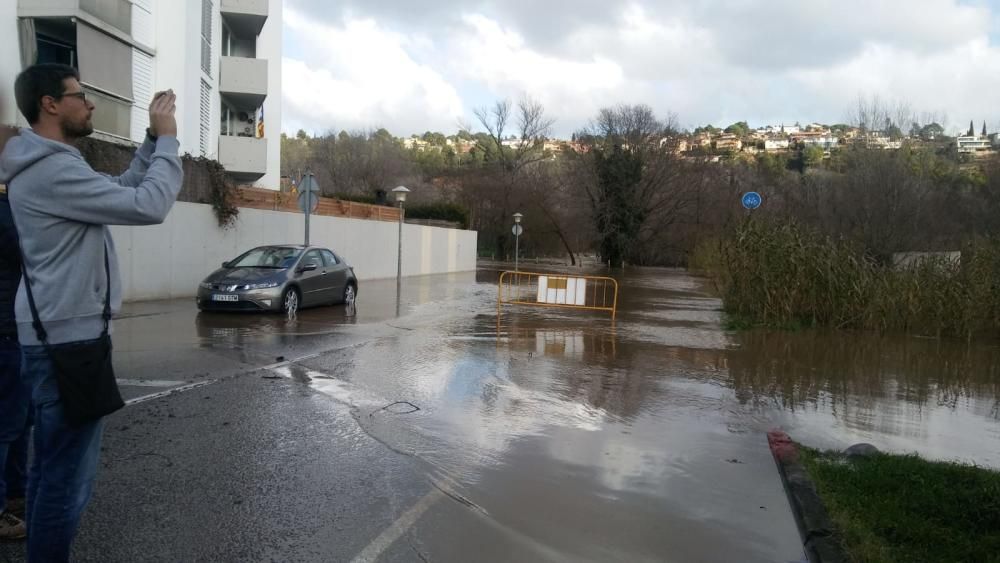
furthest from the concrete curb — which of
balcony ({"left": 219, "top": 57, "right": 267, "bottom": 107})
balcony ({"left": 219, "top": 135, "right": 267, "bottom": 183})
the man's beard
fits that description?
balcony ({"left": 219, "top": 57, "right": 267, "bottom": 107})

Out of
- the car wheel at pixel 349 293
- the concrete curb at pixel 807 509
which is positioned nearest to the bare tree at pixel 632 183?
the car wheel at pixel 349 293

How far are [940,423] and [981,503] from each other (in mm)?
3156

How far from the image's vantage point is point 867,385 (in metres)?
9.20

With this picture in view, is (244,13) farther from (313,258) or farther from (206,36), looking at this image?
(313,258)

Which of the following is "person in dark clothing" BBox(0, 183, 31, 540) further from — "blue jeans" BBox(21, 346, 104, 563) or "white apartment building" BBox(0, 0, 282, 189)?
"white apartment building" BBox(0, 0, 282, 189)

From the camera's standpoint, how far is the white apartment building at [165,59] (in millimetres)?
19172

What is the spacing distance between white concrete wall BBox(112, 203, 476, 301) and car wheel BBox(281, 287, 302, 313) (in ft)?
12.8

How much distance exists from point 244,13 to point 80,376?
95.8 ft

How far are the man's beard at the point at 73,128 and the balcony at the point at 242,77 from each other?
27.5 metres

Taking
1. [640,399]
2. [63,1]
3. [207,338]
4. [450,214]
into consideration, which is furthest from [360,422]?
[450,214]

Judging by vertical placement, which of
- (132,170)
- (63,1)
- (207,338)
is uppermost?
(63,1)

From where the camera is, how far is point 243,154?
1120 inches

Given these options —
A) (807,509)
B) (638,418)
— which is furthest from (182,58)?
(807,509)

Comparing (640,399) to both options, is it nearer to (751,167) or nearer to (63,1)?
(63,1)
